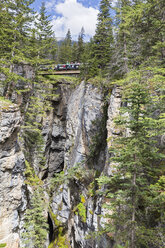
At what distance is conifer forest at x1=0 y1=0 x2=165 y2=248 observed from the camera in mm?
5680

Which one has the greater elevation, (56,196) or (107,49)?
(107,49)

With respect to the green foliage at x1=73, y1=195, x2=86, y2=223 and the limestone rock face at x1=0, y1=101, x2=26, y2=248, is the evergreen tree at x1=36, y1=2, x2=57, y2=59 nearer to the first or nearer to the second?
the limestone rock face at x1=0, y1=101, x2=26, y2=248

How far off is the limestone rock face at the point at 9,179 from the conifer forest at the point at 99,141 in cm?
7

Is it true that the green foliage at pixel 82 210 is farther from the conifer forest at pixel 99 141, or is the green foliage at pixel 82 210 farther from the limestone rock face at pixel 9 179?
the limestone rock face at pixel 9 179

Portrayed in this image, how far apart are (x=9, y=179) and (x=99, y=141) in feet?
28.3

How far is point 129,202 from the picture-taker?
5.61 metres

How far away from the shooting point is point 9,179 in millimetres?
11023

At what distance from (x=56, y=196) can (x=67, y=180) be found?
333 cm

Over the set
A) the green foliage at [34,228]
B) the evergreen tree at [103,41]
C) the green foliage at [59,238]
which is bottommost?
the green foliage at [59,238]

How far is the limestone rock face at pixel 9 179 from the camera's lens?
33.9 feet

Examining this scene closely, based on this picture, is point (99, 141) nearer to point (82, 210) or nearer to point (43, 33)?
point (82, 210)

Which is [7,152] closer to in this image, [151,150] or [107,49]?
[151,150]

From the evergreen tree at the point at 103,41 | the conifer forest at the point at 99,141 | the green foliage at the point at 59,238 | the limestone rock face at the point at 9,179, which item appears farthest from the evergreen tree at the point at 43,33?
the green foliage at the point at 59,238

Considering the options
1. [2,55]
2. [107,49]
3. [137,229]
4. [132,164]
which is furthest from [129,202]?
[107,49]
